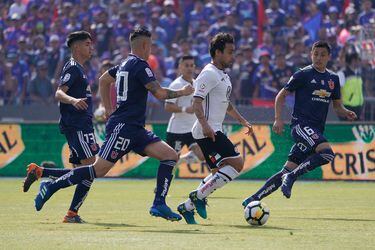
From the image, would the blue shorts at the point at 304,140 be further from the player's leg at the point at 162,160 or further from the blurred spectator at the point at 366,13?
the blurred spectator at the point at 366,13

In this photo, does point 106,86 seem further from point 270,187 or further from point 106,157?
point 270,187

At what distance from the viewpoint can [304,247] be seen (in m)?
9.45

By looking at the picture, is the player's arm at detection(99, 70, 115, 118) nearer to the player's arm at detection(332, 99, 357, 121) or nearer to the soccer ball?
the soccer ball

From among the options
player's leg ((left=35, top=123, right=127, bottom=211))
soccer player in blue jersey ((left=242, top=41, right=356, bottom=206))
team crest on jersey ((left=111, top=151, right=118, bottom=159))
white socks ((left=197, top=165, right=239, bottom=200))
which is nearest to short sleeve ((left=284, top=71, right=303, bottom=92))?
soccer player in blue jersey ((left=242, top=41, right=356, bottom=206))

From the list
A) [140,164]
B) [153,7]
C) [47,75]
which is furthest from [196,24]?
[140,164]

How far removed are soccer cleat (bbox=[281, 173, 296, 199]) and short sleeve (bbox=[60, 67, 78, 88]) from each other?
10.4 feet

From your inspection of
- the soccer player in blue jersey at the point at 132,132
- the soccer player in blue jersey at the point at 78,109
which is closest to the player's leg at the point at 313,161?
the soccer player in blue jersey at the point at 132,132

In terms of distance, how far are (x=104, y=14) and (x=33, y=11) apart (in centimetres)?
313

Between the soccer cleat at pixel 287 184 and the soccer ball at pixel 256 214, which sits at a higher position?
the soccer ball at pixel 256 214

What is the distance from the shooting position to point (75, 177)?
39.1ft

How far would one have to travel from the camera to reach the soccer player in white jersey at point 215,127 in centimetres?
1232

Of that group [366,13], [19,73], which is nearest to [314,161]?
[366,13]

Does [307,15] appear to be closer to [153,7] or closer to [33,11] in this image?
[153,7]

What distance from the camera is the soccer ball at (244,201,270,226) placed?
1180 centimetres
